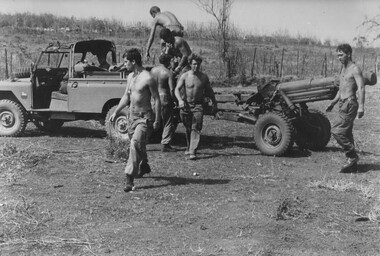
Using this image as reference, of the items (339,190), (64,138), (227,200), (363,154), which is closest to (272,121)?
(363,154)

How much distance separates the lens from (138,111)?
22.8 feet

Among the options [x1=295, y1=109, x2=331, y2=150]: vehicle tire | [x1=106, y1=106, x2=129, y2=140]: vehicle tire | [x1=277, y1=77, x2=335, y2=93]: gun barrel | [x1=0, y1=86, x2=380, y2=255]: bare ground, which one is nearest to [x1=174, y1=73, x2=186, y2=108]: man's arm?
[x1=0, y1=86, x2=380, y2=255]: bare ground

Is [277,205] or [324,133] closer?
[277,205]

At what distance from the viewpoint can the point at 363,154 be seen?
9.62 m

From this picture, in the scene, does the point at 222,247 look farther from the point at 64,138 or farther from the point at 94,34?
the point at 94,34

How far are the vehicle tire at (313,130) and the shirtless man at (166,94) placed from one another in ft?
8.11

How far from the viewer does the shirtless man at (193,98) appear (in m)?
9.14

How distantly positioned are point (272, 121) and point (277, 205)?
324 cm

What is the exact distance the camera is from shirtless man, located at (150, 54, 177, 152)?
958cm

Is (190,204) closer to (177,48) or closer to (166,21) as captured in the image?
(177,48)

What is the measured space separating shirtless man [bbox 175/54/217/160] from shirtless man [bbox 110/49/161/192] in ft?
6.96

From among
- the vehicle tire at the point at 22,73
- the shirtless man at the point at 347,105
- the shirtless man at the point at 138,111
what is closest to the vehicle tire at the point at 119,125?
the vehicle tire at the point at 22,73

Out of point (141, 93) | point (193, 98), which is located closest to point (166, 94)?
point (193, 98)

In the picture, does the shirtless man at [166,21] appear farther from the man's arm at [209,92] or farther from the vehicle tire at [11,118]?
the vehicle tire at [11,118]
